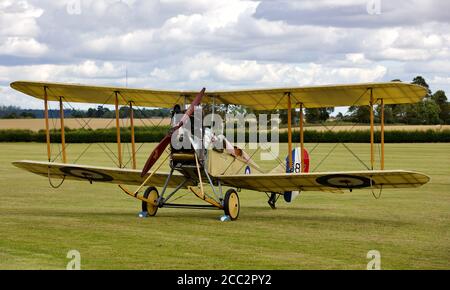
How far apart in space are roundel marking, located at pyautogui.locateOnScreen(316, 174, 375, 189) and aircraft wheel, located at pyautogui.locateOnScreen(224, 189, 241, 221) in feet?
4.87

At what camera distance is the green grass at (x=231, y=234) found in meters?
9.70

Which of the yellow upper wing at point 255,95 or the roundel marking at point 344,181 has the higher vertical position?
the yellow upper wing at point 255,95

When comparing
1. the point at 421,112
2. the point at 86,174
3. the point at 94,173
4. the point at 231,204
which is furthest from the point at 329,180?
the point at 421,112

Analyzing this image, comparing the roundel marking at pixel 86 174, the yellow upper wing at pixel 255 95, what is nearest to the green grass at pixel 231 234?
the roundel marking at pixel 86 174

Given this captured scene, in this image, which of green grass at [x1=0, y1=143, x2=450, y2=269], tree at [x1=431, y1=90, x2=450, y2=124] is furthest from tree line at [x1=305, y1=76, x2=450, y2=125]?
green grass at [x1=0, y1=143, x2=450, y2=269]

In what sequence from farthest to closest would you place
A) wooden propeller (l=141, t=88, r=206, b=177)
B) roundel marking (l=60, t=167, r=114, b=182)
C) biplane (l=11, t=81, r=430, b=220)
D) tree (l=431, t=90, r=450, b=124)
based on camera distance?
tree (l=431, t=90, r=450, b=124) → roundel marking (l=60, t=167, r=114, b=182) → biplane (l=11, t=81, r=430, b=220) → wooden propeller (l=141, t=88, r=206, b=177)

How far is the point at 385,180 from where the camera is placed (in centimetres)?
1345

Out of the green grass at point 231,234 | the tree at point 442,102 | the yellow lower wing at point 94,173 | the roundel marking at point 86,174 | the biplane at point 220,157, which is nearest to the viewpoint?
the green grass at point 231,234

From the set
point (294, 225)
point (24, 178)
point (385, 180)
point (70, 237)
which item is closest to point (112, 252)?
point (70, 237)

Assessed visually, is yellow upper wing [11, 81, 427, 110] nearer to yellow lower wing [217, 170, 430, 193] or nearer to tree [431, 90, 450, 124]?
yellow lower wing [217, 170, 430, 193]

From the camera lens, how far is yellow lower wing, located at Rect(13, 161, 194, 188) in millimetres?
14578

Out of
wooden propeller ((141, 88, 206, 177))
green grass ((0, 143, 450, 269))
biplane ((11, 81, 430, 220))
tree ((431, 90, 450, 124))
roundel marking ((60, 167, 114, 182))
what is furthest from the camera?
tree ((431, 90, 450, 124))

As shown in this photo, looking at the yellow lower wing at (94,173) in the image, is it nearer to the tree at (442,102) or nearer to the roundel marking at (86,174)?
the roundel marking at (86,174)

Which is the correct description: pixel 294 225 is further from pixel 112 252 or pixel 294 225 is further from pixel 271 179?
pixel 112 252
